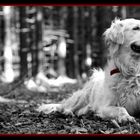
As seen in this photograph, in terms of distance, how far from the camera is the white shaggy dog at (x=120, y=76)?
6297mm

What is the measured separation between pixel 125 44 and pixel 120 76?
441 mm

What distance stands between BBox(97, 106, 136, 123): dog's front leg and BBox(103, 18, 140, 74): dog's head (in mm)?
590

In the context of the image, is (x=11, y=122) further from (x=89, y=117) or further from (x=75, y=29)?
(x=75, y=29)

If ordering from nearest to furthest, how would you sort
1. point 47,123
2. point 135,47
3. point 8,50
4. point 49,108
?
point 47,123 → point 135,47 → point 49,108 → point 8,50

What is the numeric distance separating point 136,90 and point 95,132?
97 cm

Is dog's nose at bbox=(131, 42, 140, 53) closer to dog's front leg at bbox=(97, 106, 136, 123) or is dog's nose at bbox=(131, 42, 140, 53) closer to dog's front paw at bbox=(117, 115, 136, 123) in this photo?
dog's front leg at bbox=(97, 106, 136, 123)

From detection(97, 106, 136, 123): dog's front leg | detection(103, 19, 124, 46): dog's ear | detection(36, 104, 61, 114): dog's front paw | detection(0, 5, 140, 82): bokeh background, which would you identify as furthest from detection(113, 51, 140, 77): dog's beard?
detection(36, 104, 61, 114): dog's front paw

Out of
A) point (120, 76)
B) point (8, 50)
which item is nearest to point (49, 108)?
point (120, 76)

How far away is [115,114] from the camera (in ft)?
19.9

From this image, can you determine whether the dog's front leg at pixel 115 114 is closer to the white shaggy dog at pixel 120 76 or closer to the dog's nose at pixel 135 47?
the white shaggy dog at pixel 120 76

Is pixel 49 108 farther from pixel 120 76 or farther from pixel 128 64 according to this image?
pixel 128 64

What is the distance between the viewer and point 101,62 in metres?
9.98

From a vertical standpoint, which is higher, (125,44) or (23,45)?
(125,44)

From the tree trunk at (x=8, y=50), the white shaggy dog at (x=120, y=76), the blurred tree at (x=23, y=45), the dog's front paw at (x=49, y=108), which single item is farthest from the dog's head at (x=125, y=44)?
the blurred tree at (x=23, y=45)
